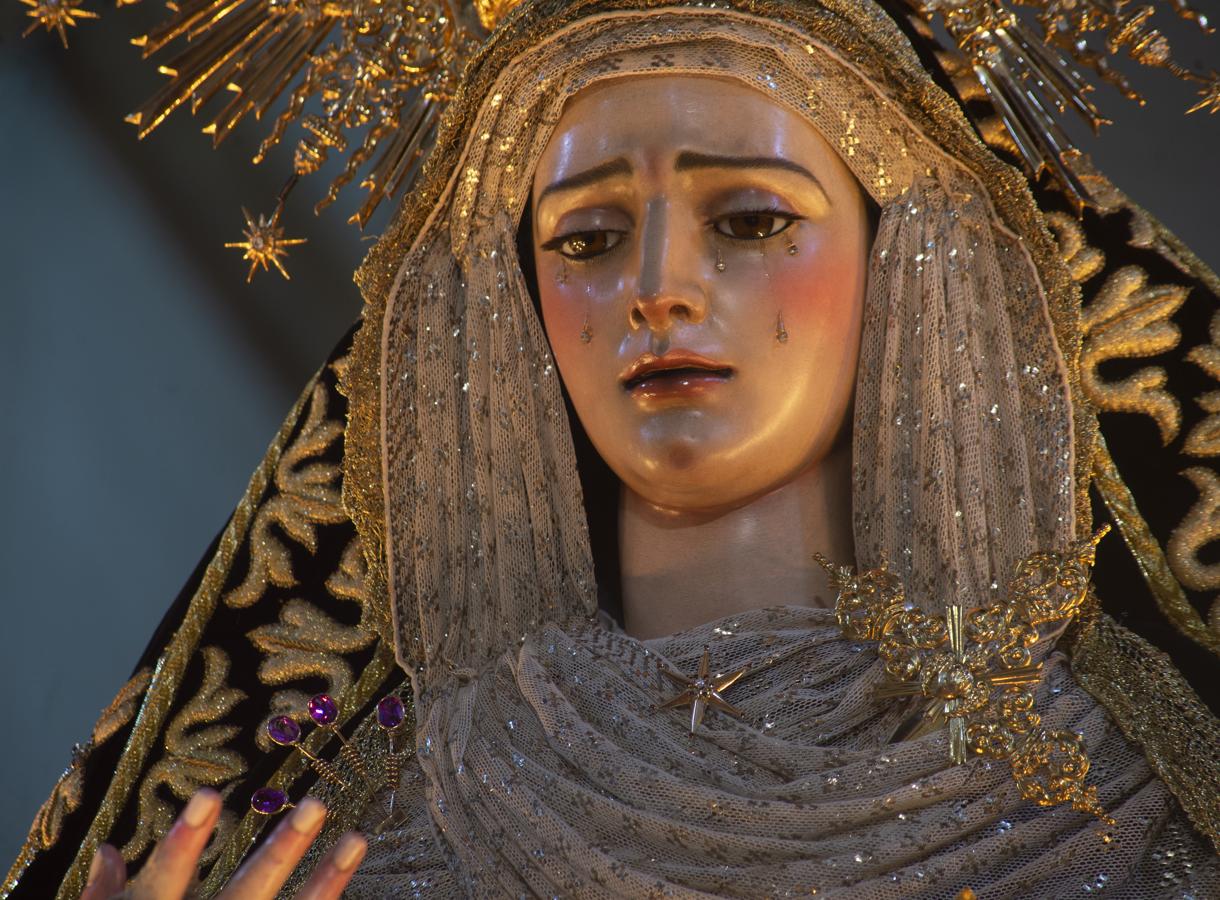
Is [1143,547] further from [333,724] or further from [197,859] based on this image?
[197,859]

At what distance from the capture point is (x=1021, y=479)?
188 cm

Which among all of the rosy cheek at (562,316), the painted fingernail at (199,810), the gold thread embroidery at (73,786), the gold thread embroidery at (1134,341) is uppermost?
the rosy cheek at (562,316)

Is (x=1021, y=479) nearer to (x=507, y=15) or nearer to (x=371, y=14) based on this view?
(x=507, y=15)

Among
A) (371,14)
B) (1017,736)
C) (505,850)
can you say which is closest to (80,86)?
(371,14)

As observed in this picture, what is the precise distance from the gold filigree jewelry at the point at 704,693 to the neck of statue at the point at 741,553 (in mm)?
135

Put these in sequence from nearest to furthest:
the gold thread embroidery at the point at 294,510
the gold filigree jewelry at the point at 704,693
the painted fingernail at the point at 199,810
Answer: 1. the painted fingernail at the point at 199,810
2. the gold filigree jewelry at the point at 704,693
3. the gold thread embroidery at the point at 294,510

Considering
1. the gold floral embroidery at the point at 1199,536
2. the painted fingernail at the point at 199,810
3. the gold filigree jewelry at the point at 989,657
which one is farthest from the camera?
the gold floral embroidery at the point at 1199,536

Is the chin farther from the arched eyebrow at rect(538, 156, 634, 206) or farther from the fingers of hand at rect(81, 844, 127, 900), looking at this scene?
the fingers of hand at rect(81, 844, 127, 900)

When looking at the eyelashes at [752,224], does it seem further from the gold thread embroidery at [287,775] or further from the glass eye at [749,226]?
the gold thread embroidery at [287,775]

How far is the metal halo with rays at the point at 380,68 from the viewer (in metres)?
2.04

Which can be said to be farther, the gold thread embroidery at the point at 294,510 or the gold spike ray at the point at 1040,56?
the gold thread embroidery at the point at 294,510

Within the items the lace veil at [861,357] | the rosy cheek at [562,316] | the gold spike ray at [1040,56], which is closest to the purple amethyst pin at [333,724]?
the lace veil at [861,357]

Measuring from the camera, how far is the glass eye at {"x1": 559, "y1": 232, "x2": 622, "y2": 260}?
1.96 meters

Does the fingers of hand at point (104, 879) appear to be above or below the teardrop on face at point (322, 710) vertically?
below
